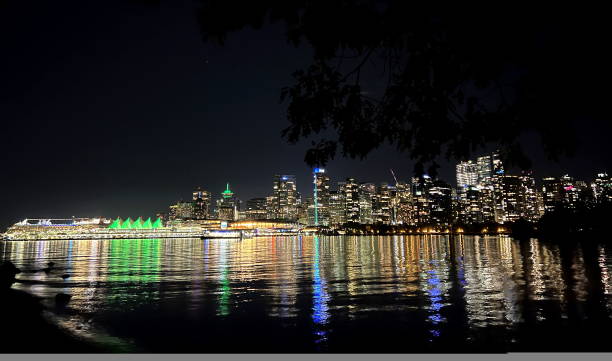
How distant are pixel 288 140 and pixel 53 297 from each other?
71.7 ft

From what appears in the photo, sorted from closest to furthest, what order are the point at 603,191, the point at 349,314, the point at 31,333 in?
1. the point at 31,333
2. the point at 349,314
3. the point at 603,191

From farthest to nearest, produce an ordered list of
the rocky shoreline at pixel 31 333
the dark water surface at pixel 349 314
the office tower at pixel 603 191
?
the office tower at pixel 603 191
the dark water surface at pixel 349 314
the rocky shoreline at pixel 31 333

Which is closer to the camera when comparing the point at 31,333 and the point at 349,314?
the point at 31,333

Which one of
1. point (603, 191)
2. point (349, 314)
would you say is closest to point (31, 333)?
point (349, 314)

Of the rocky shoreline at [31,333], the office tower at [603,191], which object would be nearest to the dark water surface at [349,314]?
the rocky shoreline at [31,333]

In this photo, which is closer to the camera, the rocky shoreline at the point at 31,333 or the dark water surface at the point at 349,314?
the rocky shoreline at the point at 31,333

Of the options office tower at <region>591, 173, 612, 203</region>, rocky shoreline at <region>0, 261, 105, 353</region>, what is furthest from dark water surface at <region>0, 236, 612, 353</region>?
office tower at <region>591, 173, 612, 203</region>

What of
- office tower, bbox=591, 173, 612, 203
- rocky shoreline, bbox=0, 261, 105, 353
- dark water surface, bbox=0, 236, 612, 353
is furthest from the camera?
office tower, bbox=591, 173, 612, 203

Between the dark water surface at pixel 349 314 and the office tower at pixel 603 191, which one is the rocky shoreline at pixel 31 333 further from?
the office tower at pixel 603 191

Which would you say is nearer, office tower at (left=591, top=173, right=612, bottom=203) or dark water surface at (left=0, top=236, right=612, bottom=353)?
dark water surface at (left=0, top=236, right=612, bottom=353)

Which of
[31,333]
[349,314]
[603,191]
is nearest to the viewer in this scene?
[31,333]

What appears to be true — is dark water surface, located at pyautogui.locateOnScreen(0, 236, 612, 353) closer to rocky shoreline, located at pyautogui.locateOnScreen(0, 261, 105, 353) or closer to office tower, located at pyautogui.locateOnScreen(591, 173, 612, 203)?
rocky shoreline, located at pyautogui.locateOnScreen(0, 261, 105, 353)

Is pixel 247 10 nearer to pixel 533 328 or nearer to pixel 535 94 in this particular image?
pixel 535 94

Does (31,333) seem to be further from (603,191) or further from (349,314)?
(603,191)
